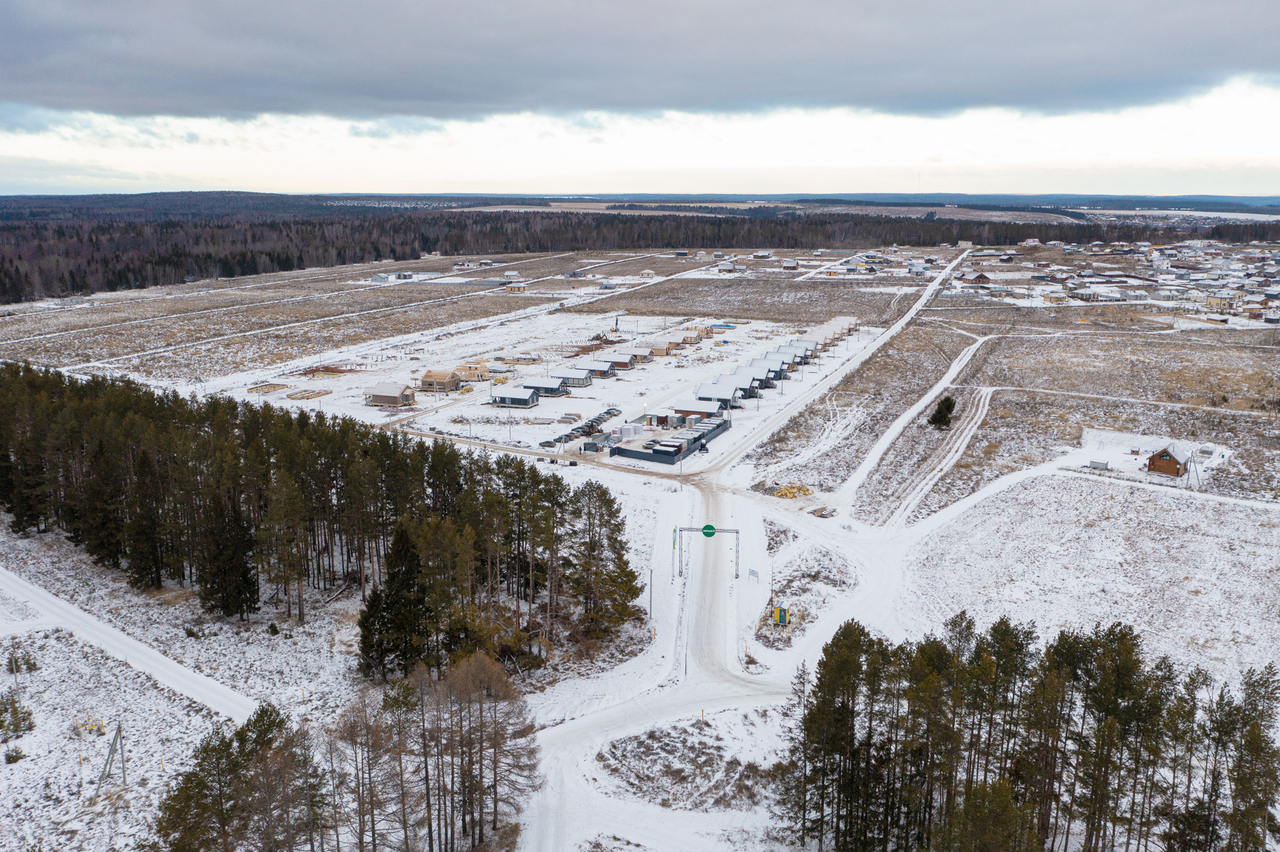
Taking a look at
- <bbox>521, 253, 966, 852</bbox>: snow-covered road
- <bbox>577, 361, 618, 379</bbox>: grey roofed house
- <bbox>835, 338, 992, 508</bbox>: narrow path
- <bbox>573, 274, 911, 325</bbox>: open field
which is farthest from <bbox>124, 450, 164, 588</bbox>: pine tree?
<bbox>573, 274, 911, 325</bbox>: open field

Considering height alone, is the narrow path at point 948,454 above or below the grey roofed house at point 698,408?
below

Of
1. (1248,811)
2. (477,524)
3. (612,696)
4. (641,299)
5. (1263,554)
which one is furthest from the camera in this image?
(641,299)

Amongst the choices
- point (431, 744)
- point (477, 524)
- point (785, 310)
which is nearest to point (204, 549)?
point (477, 524)

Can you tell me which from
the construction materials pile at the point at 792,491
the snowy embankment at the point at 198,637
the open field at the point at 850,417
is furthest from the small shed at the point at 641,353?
the snowy embankment at the point at 198,637

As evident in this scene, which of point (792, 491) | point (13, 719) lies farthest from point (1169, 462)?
point (13, 719)

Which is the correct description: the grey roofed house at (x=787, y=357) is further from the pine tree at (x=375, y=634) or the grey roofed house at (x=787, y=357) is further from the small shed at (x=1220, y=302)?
the small shed at (x=1220, y=302)

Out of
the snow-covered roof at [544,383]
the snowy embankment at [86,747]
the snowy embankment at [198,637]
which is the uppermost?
the snow-covered roof at [544,383]

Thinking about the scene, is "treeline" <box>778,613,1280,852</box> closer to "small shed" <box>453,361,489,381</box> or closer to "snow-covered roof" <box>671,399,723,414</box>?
"snow-covered roof" <box>671,399,723,414</box>

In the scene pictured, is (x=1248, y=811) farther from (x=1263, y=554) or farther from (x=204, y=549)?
(x=204, y=549)
